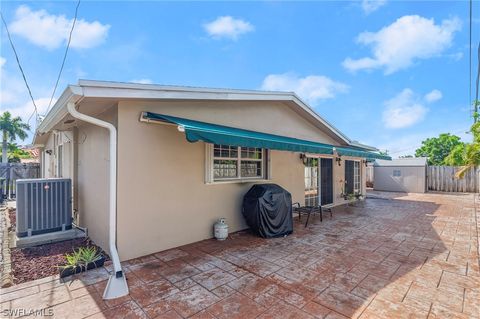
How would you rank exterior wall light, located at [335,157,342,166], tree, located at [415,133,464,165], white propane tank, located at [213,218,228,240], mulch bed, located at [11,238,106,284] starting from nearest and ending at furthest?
mulch bed, located at [11,238,106,284], white propane tank, located at [213,218,228,240], exterior wall light, located at [335,157,342,166], tree, located at [415,133,464,165]

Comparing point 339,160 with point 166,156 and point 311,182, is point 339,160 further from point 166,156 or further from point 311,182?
point 166,156

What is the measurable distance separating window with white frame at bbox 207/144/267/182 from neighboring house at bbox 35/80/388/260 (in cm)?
4

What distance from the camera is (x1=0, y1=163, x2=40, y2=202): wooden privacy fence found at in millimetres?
17947

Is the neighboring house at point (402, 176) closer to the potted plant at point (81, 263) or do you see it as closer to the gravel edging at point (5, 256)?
the potted plant at point (81, 263)

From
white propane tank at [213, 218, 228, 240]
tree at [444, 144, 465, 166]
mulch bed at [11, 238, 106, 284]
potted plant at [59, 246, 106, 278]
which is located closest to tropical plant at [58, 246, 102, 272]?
potted plant at [59, 246, 106, 278]

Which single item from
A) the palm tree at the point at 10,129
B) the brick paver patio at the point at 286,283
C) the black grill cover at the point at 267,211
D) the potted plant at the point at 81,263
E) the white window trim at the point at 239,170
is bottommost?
the brick paver patio at the point at 286,283

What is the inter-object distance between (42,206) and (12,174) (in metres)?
16.8

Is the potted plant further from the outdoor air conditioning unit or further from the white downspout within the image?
the outdoor air conditioning unit

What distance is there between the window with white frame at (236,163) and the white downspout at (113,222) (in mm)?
3457

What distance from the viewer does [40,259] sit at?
702 centimetres

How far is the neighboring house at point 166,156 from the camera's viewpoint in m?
6.88

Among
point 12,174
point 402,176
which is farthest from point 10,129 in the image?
point 402,176

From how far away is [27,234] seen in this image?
827cm

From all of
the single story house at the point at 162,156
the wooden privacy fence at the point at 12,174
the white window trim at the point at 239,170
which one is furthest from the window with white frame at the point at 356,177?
the wooden privacy fence at the point at 12,174
